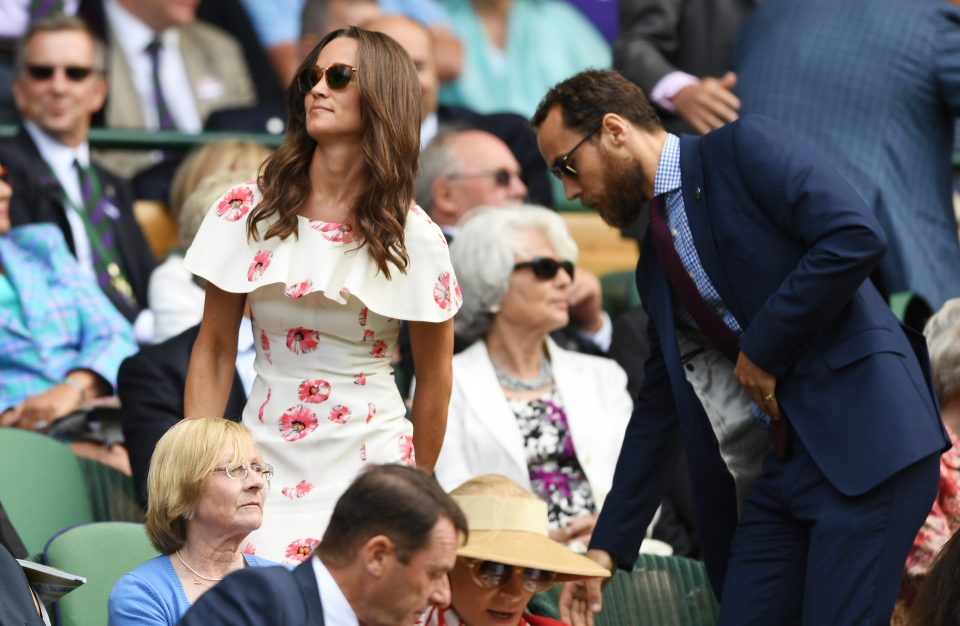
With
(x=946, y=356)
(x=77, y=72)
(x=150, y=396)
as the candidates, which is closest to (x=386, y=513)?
(x=150, y=396)

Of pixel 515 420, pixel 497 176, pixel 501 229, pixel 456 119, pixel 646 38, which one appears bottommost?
pixel 515 420

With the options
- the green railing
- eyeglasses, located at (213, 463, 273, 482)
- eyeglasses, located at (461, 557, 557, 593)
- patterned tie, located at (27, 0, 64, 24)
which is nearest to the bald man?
the green railing

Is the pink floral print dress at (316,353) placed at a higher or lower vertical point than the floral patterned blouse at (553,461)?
higher

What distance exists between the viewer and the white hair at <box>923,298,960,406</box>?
4.84 m

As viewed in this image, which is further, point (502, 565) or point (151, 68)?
point (151, 68)

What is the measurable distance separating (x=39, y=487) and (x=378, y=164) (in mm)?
1698

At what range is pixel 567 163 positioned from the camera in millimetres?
4215

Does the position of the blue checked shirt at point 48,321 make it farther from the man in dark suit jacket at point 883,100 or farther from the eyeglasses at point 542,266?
the man in dark suit jacket at point 883,100

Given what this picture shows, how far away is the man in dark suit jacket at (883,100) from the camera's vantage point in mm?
6074

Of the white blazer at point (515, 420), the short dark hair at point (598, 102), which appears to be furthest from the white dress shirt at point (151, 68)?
the short dark hair at point (598, 102)

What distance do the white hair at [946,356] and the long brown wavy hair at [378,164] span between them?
1.78 m

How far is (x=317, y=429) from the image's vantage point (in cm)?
387

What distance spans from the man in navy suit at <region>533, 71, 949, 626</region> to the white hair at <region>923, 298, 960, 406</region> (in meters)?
0.81

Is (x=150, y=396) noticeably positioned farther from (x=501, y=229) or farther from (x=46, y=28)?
(x=46, y=28)
